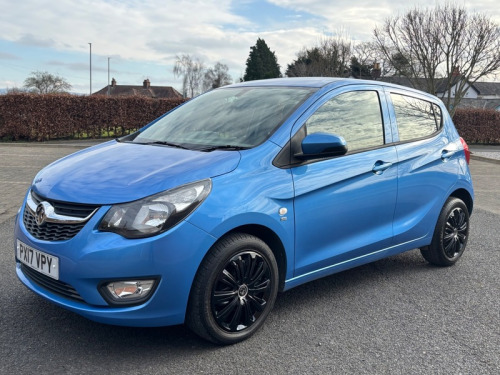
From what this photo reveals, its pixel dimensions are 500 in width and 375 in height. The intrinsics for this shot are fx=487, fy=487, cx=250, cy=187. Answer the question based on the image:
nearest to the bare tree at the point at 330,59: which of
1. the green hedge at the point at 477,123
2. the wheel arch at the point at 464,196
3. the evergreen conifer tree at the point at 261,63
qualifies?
the green hedge at the point at 477,123

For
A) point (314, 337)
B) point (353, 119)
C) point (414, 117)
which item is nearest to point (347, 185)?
point (353, 119)

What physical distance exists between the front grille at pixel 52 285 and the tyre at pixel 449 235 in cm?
310

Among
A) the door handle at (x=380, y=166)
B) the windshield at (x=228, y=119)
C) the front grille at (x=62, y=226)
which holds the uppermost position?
the windshield at (x=228, y=119)

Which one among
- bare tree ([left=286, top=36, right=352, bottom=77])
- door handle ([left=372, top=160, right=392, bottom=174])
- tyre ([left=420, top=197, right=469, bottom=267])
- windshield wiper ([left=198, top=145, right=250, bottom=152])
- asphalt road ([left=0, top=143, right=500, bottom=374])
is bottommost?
asphalt road ([left=0, top=143, right=500, bottom=374])

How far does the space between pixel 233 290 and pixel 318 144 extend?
3.44 feet

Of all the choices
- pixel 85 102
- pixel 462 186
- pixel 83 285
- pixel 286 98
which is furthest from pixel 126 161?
pixel 85 102

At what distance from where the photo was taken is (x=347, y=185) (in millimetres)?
3346

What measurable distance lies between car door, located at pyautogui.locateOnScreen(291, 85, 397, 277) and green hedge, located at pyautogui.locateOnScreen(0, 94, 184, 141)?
19432 mm

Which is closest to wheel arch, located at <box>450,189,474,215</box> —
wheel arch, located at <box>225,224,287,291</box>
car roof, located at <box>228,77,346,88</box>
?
car roof, located at <box>228,77,346,88</box>

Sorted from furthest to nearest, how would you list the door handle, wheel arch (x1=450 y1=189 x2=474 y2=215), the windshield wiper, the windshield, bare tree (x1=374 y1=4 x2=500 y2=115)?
1. bare tree (x1=374 y1=4 x2=500 y2=115)
2. wheel arch (x1=450 y1=189 x2=474 y2=215)
3. the door handle
4. the windshield
5. the windshield wiper

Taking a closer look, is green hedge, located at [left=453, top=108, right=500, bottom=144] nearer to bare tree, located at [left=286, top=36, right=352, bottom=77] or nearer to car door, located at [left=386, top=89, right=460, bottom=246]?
bare tree, located at [left=286, top=36, right=352, bottom=77]

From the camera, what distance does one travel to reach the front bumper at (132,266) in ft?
8.15

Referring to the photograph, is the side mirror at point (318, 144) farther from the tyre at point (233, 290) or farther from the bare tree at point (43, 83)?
the bare tree at point (43, 83)

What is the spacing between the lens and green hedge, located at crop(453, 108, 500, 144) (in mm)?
25406
